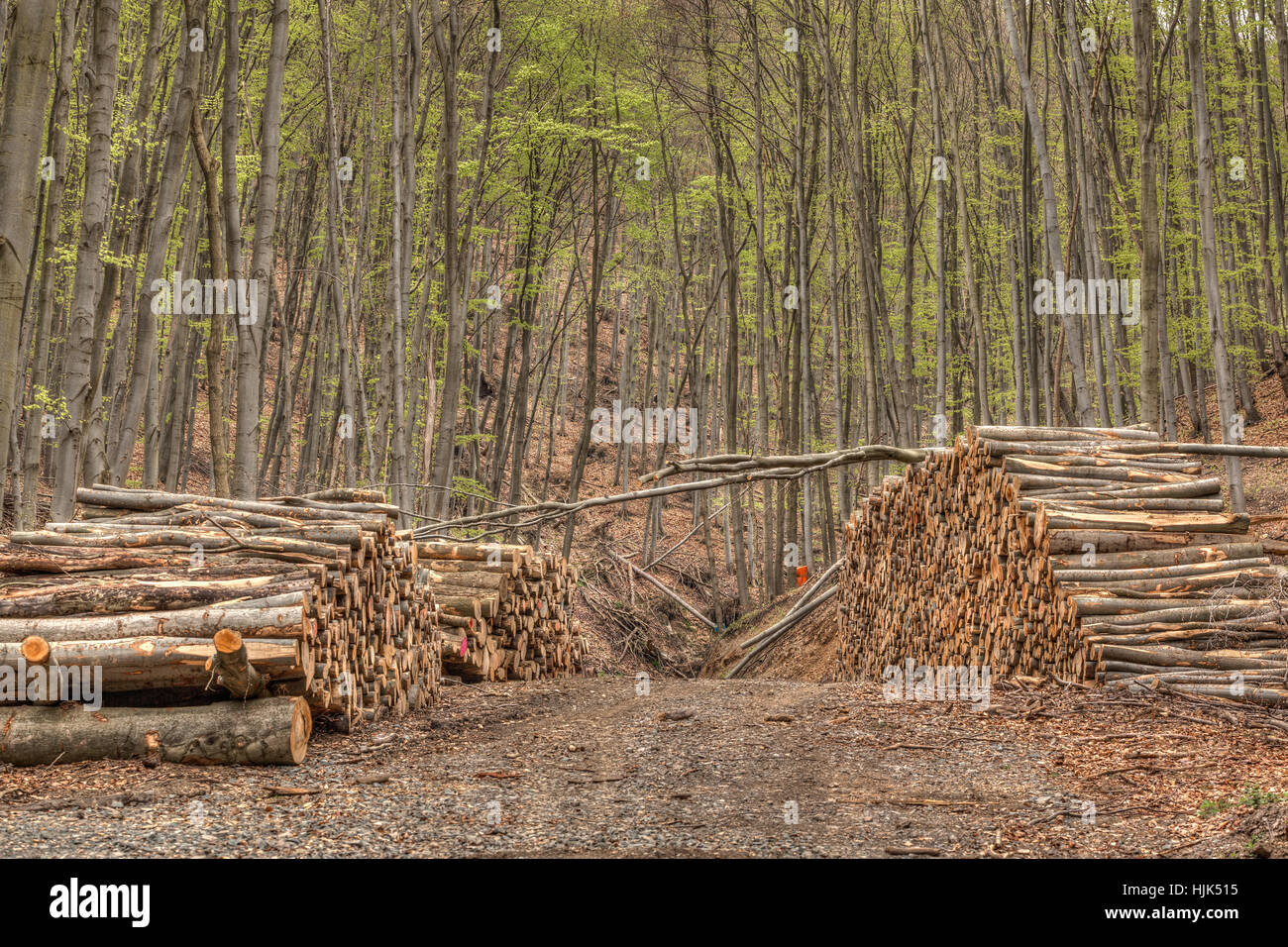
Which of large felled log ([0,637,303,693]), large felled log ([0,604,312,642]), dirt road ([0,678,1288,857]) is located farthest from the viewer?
large felled log ([0,604,312,642])

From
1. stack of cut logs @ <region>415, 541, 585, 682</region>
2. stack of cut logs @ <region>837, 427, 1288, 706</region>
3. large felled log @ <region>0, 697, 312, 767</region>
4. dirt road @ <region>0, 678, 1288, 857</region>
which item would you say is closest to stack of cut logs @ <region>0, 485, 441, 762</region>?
large felled log @ <region>0, 697, 312, 767</region>

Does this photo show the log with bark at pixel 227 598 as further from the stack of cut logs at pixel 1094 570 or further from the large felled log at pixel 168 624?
the stack of cut logs at pixel 1094 570

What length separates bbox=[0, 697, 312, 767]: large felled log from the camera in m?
4.85

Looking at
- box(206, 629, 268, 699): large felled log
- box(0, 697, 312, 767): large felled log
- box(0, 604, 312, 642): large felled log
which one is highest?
box(0, 604, 312, 642): large felled log

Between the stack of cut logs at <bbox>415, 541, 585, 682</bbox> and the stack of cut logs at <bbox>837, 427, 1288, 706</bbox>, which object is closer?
the stack of cut logs at <bbox>837, 427, 1288, 706</bbox>

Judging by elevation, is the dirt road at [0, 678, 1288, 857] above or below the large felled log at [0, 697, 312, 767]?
below

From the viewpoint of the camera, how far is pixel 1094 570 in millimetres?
6953

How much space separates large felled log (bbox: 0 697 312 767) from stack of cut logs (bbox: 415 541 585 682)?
3460mm

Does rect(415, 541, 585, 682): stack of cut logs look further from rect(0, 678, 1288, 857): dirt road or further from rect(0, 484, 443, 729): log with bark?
rect(0, 678, 1288, 857): dirt road

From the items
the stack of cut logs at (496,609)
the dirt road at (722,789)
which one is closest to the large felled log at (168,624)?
the dirt road at (722,789)

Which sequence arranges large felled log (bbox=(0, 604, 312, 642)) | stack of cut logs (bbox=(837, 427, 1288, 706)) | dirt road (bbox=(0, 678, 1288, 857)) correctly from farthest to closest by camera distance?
stack of cut logs (bbox=(837, 427, 1288, 706)) → large felled log (bbox=(0, 604, 312, 642)) → dirt road (bbox=(0, 678, 1288, 857))

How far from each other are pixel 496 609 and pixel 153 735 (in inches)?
199
